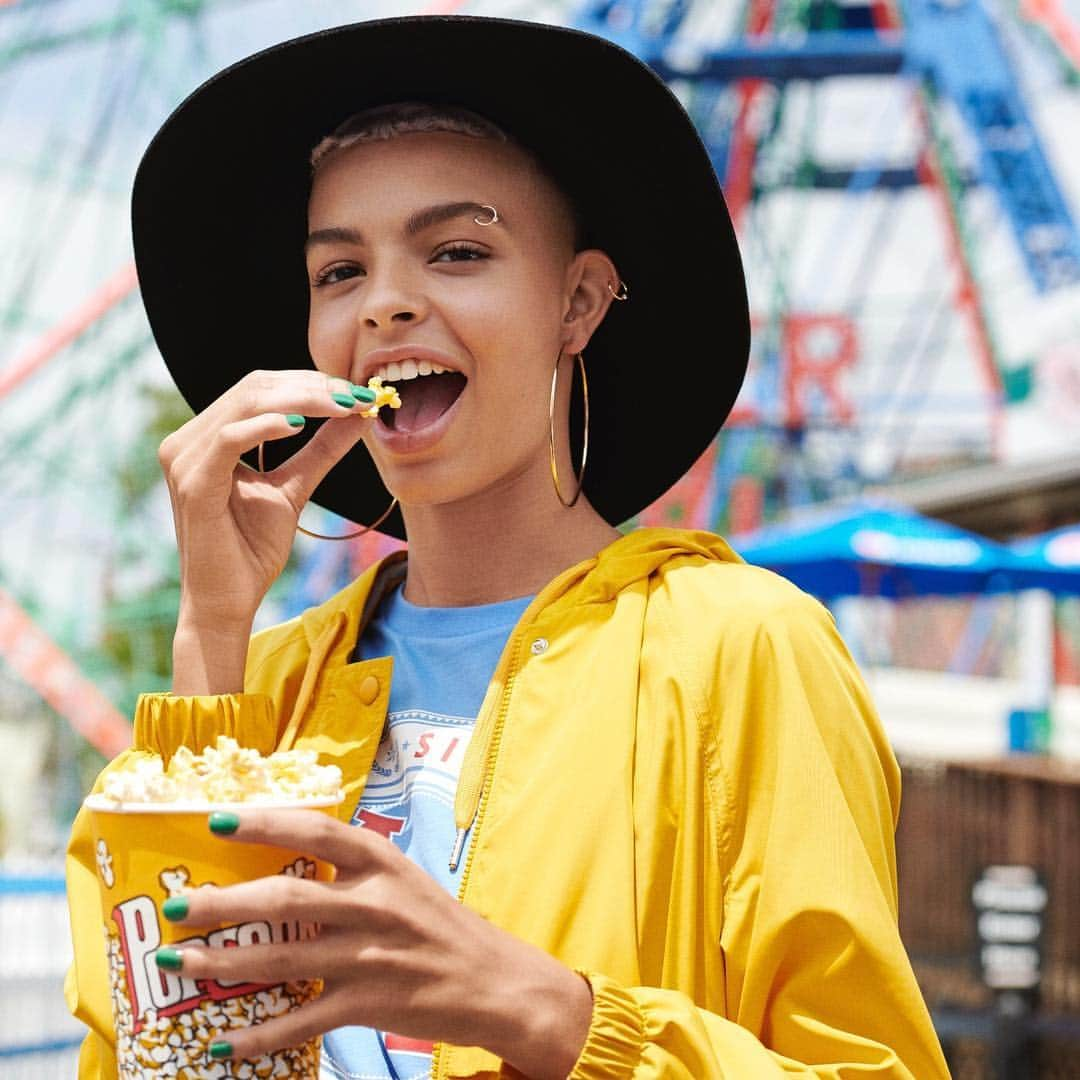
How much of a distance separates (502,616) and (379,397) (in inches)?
10.3

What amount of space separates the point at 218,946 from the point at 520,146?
2.92ft

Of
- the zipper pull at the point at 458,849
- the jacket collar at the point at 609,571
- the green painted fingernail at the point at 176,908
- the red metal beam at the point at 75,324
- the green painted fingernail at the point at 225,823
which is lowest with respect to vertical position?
the green painted fingernail at the point at 176,908

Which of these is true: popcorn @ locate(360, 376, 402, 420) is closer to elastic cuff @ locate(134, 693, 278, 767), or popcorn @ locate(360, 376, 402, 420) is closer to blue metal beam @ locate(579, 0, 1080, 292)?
elastic cuff @ locate(134, 693, 278, 767)

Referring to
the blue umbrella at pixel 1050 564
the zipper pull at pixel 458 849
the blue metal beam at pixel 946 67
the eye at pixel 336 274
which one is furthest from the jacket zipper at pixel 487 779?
the blue metal beam at pixel 946 67

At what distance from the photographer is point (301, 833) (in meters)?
0.88

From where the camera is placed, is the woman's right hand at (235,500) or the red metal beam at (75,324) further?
the red metal beam at (75,324)

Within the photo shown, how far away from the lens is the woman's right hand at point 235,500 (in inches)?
49.9

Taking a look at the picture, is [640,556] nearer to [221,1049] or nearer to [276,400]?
[276,400]

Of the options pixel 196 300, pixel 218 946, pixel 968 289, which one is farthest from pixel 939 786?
pixel 968 289

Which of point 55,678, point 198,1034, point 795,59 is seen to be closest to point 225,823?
point 198,1034

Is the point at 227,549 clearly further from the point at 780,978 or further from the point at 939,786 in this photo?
the point at 939,786

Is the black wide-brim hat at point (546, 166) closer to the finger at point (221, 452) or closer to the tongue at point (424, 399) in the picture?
the tongue at point (424, 399)

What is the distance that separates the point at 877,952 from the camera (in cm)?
113

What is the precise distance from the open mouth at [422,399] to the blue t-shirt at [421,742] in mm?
201
